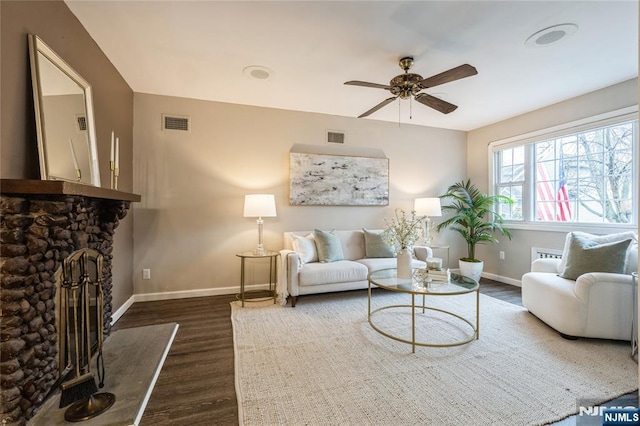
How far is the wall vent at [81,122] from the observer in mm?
2047

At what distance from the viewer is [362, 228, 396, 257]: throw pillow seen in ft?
12.8

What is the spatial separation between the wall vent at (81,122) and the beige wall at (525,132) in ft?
17.6

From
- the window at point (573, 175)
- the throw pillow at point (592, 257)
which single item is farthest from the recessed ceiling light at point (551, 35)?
the throw pillow at point (592, 257)

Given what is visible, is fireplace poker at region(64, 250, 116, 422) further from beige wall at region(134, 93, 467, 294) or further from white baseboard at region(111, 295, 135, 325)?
beige wall at region(134, 93, 467, 294)

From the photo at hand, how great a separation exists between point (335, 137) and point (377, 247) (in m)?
1.83

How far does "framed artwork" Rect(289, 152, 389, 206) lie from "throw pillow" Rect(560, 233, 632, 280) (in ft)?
7.92

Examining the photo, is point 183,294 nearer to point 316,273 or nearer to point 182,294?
point 182,294

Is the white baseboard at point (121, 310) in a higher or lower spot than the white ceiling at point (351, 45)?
lower

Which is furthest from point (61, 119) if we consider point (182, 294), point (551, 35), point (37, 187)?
point (551, 35)

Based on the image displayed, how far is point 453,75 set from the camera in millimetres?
2137

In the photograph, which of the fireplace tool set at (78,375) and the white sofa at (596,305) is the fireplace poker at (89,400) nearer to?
the fireplace tool set at (78,375)

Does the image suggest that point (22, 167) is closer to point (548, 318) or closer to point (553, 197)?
point (548, 318)

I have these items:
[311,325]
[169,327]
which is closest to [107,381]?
[169,327]

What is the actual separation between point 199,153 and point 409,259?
9.73ft
